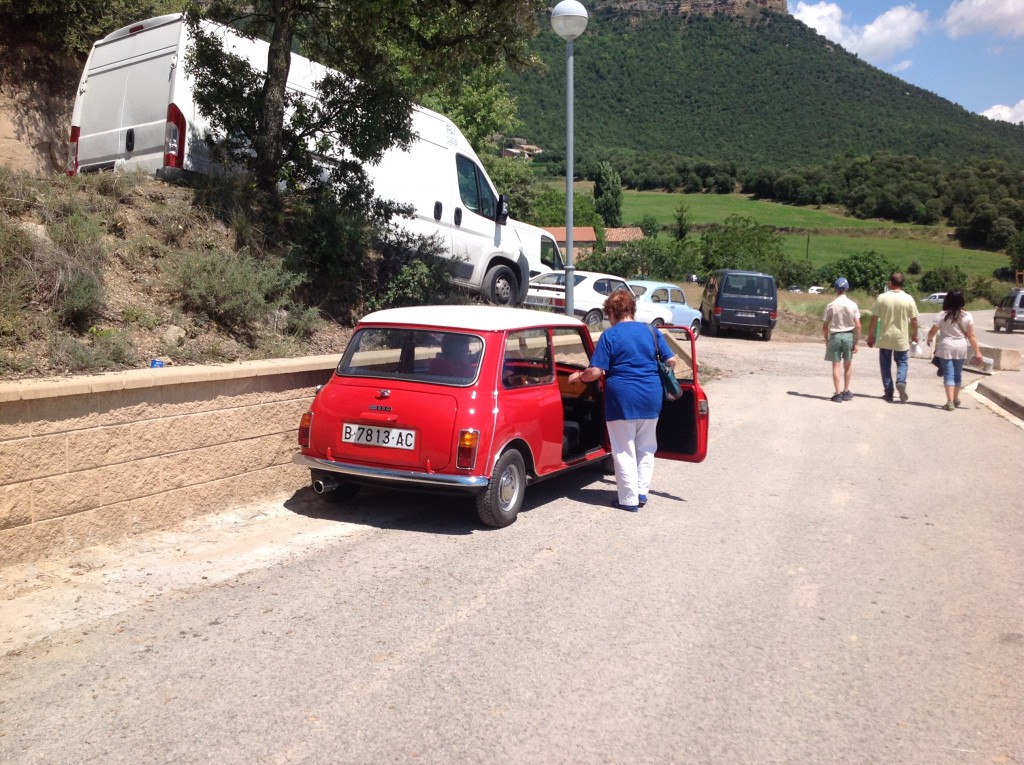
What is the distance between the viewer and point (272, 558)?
5840 mm

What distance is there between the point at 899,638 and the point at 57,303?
6252mm

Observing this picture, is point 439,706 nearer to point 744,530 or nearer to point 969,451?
point 744,530

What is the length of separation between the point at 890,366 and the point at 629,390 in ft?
27.4

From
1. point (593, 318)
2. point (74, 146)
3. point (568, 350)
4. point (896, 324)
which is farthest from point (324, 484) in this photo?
point (593, 318)

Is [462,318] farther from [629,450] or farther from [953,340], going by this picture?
[953,340]

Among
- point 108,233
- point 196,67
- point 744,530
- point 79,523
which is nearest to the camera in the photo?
point 79,523

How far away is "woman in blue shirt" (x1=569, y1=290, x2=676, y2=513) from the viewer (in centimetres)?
721

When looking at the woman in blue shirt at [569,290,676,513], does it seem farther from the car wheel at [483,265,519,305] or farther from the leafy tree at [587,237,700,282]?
the leafy tree at [587,237,700,282]

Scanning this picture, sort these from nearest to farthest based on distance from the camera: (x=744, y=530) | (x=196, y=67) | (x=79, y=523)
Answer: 1. (x=79, y=523)
2. (x=744, y=530)
3. (x=196, y=67)

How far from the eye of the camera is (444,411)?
6.33 meters

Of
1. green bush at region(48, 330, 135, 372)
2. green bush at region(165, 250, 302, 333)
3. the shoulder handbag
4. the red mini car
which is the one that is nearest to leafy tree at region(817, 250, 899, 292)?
the shoulder handbag

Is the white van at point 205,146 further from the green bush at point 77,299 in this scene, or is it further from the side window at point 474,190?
the green bush at point 77,299

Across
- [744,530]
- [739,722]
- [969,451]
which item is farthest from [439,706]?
[969,451]

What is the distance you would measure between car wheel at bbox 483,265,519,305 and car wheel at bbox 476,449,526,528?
628cm
